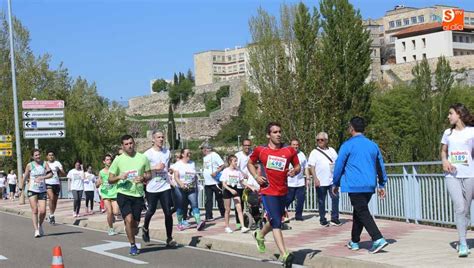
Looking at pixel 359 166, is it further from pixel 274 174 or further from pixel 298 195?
pixel 298 195

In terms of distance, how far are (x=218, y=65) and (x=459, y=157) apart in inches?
7133

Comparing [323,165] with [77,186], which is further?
[77,186]

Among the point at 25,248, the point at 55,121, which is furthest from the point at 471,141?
the point at 55,121

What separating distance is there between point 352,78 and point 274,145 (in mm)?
32366

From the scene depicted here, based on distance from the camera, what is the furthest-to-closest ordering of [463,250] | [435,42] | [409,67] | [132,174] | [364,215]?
[435,42]
[409,67]
[132,174]
[364,215]
[463,250]

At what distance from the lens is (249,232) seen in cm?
1489

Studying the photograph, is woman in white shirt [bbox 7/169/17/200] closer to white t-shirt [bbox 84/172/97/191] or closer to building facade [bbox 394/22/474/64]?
white t-shirt [bbox 84/172/97/191]

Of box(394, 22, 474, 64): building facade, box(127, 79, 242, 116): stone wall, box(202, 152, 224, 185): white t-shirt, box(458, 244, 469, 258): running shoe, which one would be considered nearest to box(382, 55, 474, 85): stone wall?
box(394, 22, 474, 64): building facade

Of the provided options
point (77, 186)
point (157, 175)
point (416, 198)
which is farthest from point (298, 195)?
point (77, 186)

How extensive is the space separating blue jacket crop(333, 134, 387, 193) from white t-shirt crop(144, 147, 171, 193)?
3.80m

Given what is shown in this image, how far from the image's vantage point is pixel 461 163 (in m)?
10.0

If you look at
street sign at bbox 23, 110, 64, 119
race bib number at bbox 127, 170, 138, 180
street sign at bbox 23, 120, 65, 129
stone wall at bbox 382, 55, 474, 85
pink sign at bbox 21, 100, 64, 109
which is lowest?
race bib number at bbox 127, 170, 138, 180

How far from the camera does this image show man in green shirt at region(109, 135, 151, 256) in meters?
12.6

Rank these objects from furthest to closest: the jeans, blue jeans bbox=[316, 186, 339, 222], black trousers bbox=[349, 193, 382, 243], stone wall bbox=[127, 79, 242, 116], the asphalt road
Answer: stone wall bbox=[127, 79, 242, 116], the jeans, blue jeans bbox=[316, 186, 339, 222], the asphalt road, black trousers bbox=[349, 193, 382, 243]
